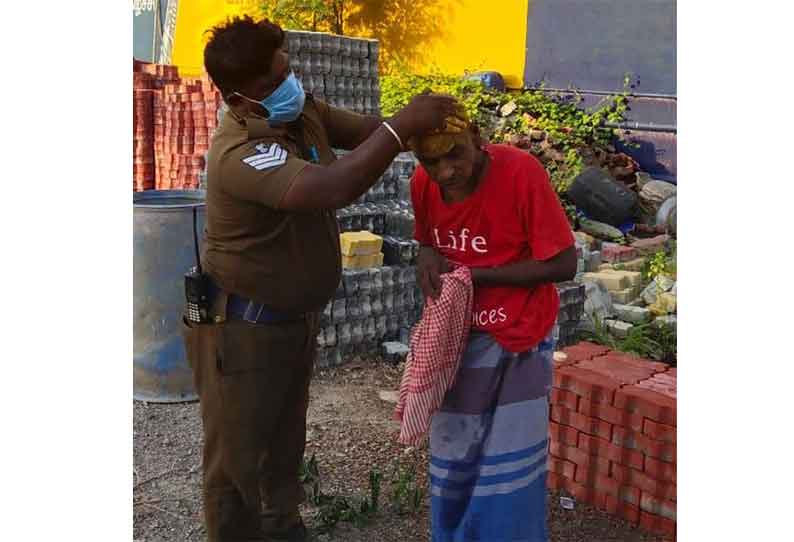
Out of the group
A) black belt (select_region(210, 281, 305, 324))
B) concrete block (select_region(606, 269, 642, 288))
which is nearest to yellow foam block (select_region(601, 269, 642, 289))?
concrete block (select_region(606, 269, 642, 288))

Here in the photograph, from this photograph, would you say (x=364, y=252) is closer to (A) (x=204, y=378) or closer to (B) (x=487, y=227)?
(A) (x=204, y=378)

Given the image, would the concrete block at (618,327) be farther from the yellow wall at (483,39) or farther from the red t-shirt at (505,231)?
the red t-shirt at (505,231)

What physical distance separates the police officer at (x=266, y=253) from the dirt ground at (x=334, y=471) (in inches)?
17.3

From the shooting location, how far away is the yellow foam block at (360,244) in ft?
17.0

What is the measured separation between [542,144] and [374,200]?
7.50 feet

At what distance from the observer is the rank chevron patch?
2.47 meters

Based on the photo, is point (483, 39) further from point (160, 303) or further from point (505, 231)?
point (160, 303)

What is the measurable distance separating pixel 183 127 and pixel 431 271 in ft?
14.8

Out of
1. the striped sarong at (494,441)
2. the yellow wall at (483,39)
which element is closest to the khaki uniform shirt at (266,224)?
the striped sarong at (494,441)

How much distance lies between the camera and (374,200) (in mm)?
5754

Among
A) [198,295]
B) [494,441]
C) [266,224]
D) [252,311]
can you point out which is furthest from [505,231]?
[198,295]

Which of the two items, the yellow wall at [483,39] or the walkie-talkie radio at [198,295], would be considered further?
the yellow wall at [483,39]

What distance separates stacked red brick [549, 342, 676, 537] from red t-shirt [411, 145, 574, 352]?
940 mm
